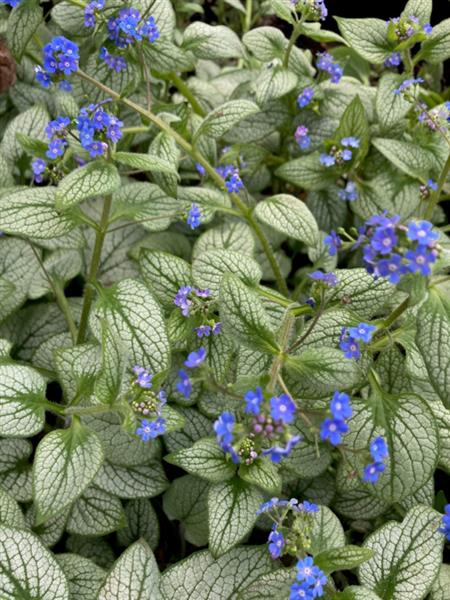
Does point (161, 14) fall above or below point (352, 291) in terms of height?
above

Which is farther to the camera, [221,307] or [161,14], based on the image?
[161,14]

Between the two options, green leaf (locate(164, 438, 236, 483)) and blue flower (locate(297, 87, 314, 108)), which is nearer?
green leaf (locate(164, 438, 236, 483))

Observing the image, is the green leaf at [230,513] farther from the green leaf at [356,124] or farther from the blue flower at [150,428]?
the green leaf at [356,124]

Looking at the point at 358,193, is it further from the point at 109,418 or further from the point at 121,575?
the point at 121,575

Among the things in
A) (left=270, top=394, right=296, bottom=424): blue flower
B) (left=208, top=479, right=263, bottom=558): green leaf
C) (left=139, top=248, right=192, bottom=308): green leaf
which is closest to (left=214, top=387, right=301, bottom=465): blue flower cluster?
(left=270, top=394, right=296, bottom=424): blue flower

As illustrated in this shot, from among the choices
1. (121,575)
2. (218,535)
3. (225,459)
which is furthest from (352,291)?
(121,575)

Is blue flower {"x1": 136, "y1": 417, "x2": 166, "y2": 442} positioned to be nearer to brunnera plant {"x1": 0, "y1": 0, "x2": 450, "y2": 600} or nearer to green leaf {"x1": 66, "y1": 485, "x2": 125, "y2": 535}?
brunnera plant {"x1": 0, "y1": 0, "x2": 450, "y2": 600}

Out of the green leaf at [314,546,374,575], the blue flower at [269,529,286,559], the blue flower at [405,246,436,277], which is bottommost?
the green leaf at [314,546,374,575]
